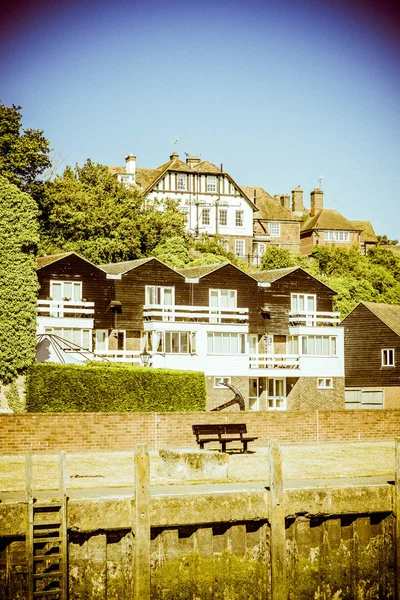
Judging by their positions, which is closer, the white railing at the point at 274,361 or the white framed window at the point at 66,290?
the white framed window at the point at 66,290

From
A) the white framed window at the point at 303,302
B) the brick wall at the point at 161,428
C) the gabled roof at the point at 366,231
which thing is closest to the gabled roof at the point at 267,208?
the gabled roof at the point at 366,231

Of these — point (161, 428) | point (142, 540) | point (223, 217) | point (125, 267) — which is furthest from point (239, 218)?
point (142, 540)

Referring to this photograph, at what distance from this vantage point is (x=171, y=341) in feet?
171

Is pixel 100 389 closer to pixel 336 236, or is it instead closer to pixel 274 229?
pixel 274 229

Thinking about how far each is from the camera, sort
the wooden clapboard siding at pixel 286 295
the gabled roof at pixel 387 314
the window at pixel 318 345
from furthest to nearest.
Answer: the gabled roof at pixel 387 314 < the wooden clapboard siding at pixel 286 295 < the window at pixel 318 345

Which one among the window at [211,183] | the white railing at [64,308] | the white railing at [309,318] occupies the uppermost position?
the window at [211,183]

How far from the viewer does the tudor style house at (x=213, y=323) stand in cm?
5084

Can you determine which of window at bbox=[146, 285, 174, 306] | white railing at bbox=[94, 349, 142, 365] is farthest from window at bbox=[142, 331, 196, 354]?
window at bbox=[146, 285, 174, 306]

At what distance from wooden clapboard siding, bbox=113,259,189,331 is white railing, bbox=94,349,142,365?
2.32 m

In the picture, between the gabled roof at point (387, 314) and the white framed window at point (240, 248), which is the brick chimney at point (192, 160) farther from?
the gabled roof at point (387, 314)

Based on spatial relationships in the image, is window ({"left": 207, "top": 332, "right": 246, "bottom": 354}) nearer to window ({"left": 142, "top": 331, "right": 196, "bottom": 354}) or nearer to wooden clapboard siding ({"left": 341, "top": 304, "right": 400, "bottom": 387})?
window ({"left": 142, "top": 331, "right": 196, "bottom": 354})

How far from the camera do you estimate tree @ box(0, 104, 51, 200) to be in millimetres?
64000

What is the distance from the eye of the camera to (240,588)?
20.1 metres

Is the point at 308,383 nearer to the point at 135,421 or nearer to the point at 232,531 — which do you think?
the point at 135,421
